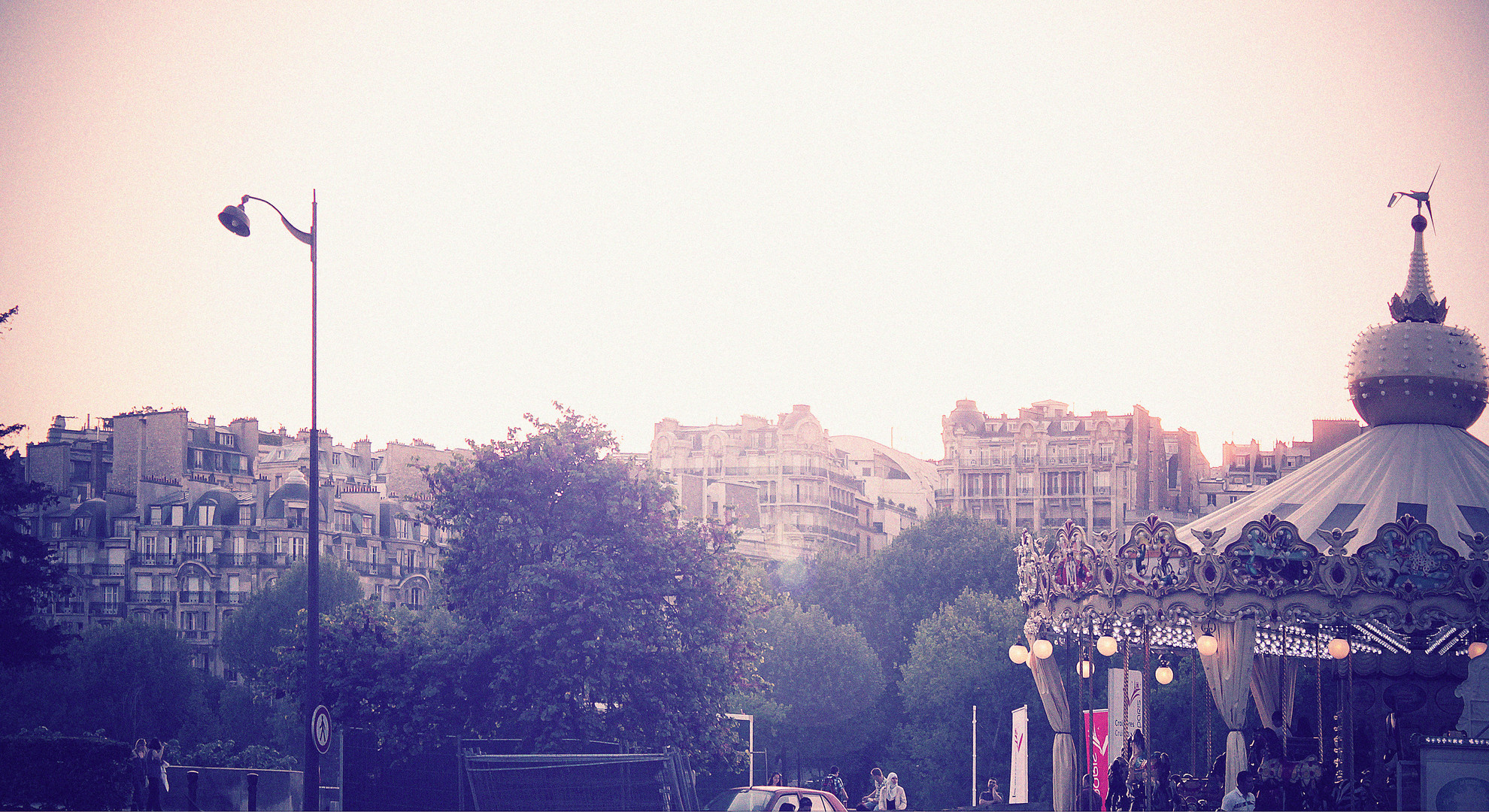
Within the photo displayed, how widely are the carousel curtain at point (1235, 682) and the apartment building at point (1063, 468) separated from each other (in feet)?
277

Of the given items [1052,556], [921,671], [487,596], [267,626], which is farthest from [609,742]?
[267,626]

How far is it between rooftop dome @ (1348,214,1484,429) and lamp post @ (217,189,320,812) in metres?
17.2

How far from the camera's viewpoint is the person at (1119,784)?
2747 cm

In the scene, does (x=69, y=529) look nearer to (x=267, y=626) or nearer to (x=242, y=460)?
(x=242, y=460)

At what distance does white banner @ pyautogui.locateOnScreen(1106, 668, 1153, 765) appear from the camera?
30547 mm

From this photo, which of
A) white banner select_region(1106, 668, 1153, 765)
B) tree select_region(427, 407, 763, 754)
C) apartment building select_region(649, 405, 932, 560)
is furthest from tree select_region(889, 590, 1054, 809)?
apartment building select_region(649, 405, 932, 560)

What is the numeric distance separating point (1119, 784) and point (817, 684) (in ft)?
121

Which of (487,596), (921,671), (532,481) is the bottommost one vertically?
(921,671)

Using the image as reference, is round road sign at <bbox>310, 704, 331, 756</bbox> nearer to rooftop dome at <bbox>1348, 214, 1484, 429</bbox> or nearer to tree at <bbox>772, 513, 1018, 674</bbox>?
Answer: rooftop dome at <bbox>1348, 214, 1484, 429</bbox>

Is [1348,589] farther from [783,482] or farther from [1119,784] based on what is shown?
[783,482]

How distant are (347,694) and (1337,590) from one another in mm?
18700

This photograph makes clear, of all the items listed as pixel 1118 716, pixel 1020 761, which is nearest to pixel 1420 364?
pixel 1118 716

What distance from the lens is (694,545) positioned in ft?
114

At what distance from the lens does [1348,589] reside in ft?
75.7
